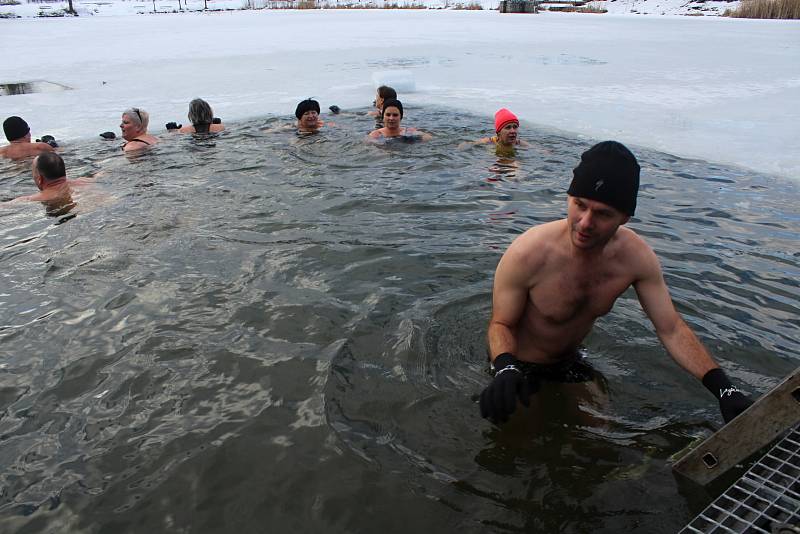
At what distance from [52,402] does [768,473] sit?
3.18m

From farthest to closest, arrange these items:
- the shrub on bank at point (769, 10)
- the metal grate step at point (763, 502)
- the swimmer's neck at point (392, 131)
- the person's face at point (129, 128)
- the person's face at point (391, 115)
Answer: the shrub on bank at point (769, 10), the swimmer's neck at point (392, 131), the person's face at point (391, 115), the person's face at point (129, 128), the metal grate step at point (763, 502)

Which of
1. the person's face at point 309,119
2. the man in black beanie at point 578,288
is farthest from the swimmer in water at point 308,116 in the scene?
the man in black beanie at point 578,288

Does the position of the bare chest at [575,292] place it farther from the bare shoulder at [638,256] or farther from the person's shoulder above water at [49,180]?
the person's shoulder above water at [49,180]

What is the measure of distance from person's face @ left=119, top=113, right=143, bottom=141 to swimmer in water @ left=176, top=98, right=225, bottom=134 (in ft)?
2.65

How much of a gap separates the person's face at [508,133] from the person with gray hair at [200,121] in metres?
4.48

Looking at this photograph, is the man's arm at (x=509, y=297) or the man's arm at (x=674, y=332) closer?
the man's arm at (x=674, y=332)

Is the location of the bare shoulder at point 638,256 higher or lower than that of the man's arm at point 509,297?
higher

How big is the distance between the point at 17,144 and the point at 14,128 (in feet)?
0.71

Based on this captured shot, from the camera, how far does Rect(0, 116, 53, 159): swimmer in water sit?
7659 millimetres

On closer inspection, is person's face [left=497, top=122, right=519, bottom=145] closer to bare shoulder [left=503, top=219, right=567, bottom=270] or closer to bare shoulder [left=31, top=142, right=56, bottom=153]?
bare shoulder [left=503, top=219, right=567, bottom=270]

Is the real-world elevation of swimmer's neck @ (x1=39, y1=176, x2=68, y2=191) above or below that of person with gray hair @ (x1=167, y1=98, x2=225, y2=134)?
below

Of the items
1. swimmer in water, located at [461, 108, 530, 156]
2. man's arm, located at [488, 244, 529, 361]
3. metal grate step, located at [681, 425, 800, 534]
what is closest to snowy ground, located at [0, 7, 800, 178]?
swimmer in water, located at [461, 108, 530, 156]

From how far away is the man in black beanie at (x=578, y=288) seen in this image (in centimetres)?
230

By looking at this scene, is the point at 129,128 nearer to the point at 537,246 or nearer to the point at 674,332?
the point at 537,246
